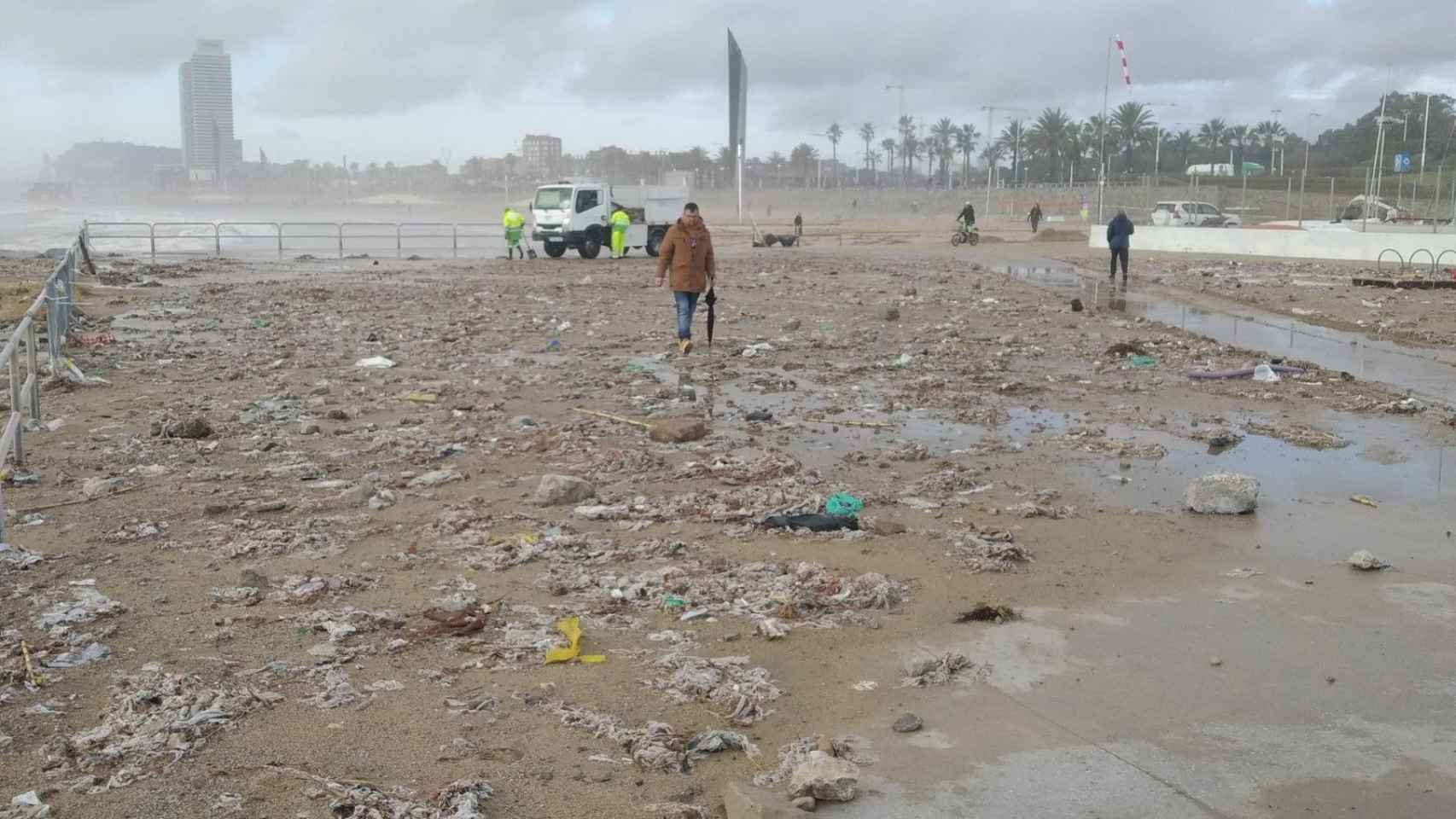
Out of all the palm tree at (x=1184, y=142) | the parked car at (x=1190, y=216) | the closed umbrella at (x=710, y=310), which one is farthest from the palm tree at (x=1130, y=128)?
the closed umbrella at (x=710, y=310)

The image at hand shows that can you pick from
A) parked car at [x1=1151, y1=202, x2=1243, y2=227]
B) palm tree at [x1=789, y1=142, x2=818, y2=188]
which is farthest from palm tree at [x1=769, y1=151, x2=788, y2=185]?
parked car at [x1=1151, y1=202, x2=1243, y2=227]

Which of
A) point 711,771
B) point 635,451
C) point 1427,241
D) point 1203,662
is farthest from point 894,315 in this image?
point 1427,241

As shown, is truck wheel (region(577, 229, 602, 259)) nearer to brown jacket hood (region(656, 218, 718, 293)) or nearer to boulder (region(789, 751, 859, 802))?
brown jacket hood (region(656, 218, 718, 293))

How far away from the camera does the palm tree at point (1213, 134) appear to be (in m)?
104

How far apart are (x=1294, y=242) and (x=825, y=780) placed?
114 ft

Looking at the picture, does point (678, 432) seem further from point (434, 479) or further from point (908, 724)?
point (908, 724)

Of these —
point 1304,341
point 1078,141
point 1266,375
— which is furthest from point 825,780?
point 1078,141

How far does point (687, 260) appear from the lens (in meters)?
13.5

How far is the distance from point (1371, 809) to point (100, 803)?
3.83 meters

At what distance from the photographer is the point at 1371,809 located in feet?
11.6

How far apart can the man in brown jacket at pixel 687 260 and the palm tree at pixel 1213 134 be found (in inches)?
3986

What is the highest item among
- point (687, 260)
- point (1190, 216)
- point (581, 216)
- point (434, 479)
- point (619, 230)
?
point (1190, 216)

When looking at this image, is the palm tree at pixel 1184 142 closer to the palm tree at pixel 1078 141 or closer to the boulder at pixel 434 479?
the palm tree at pixel 1078 141

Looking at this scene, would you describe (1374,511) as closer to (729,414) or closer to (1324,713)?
(1324,713)
